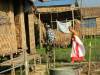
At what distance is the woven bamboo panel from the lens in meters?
12.5

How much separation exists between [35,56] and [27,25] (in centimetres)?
248

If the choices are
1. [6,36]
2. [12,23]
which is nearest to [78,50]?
[12,23]

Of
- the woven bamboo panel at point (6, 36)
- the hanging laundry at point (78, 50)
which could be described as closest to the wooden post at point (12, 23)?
the woven bamboo panel at point (6, 36)

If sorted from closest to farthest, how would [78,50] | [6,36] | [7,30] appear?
[6,36] → [7,30] → [78,50]

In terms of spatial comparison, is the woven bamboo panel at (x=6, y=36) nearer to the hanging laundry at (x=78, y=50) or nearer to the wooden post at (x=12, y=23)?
the wooden post at (x=12, y=23)

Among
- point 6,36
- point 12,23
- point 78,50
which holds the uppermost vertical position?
point 12,23

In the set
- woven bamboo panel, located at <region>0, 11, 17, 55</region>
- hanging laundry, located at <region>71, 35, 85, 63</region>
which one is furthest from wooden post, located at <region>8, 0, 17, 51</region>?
hanging laundry, located at <region>71, 35, 85, 63</region>

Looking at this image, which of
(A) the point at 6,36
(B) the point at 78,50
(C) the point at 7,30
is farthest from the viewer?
(B) the point at 78,50

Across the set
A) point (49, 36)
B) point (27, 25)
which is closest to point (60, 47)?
point (49, 36)

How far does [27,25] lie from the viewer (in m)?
18.0

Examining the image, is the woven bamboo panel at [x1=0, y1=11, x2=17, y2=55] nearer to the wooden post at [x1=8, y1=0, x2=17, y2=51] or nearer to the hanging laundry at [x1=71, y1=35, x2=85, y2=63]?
the wooden post at [x1=8, y1=0, x2=17, y2=51]

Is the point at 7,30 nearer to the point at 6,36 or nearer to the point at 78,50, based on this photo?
the point at 6,36

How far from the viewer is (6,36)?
12.8 m

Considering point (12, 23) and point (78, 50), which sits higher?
point (12, 23)
